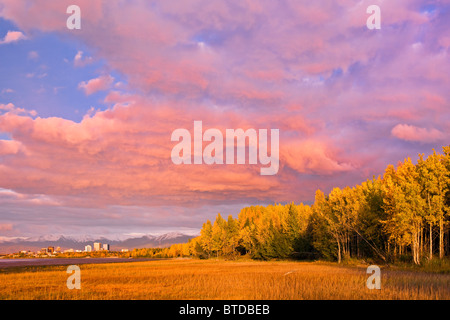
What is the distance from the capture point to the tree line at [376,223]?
5022 centimetres

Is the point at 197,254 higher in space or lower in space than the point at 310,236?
lower

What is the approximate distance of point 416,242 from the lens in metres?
49.7

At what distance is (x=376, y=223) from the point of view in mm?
68000

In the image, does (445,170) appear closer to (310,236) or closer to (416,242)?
(416,242)

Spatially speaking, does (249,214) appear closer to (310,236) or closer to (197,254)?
(197,254)

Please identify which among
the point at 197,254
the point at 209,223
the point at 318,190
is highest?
the point at 318,190

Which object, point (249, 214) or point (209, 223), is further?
point (249, 214)

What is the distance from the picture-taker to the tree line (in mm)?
50219
